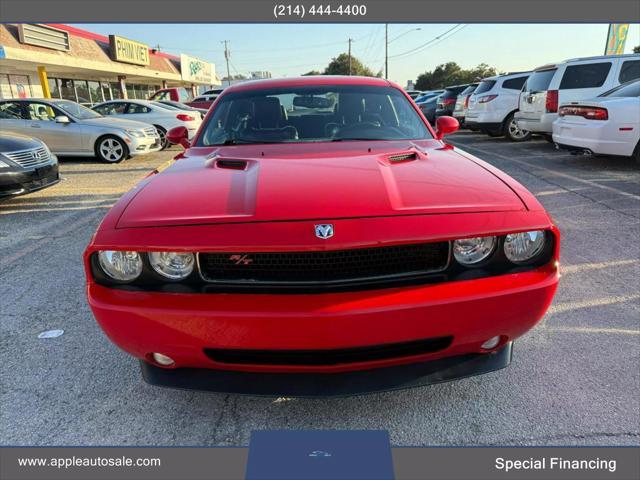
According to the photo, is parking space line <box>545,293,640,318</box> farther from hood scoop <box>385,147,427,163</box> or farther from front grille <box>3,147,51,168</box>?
front grille <box>3,147,51,168</box>

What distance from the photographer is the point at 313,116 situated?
3.03 meters

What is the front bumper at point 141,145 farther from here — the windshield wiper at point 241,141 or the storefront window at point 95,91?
the storefront window at point 95,91

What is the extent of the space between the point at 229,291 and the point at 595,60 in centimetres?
1051

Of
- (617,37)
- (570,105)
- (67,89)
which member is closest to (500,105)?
(570,105)

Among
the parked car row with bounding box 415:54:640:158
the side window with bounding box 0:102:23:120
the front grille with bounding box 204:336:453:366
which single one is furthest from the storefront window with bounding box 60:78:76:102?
the front grille with bounding box 204:336:453:366

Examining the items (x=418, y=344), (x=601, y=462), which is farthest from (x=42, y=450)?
(x=601, y=462)

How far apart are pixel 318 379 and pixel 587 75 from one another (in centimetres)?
1021

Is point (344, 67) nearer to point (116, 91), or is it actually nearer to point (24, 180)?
A: point (116, 91)

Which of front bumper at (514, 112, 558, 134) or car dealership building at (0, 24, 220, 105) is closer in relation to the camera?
front bumper at (514, 112, 558, 134)

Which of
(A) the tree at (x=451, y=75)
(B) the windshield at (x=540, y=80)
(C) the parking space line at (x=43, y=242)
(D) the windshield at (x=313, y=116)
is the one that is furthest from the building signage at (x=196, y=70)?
(D) the windshield at (x=313, y=116)

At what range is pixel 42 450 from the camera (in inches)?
72.3

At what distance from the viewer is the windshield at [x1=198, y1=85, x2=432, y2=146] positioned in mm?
2879

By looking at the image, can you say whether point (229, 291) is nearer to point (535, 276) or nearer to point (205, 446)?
point (205, 446)

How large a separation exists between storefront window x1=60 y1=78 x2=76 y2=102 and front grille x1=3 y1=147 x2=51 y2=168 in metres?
24.3
